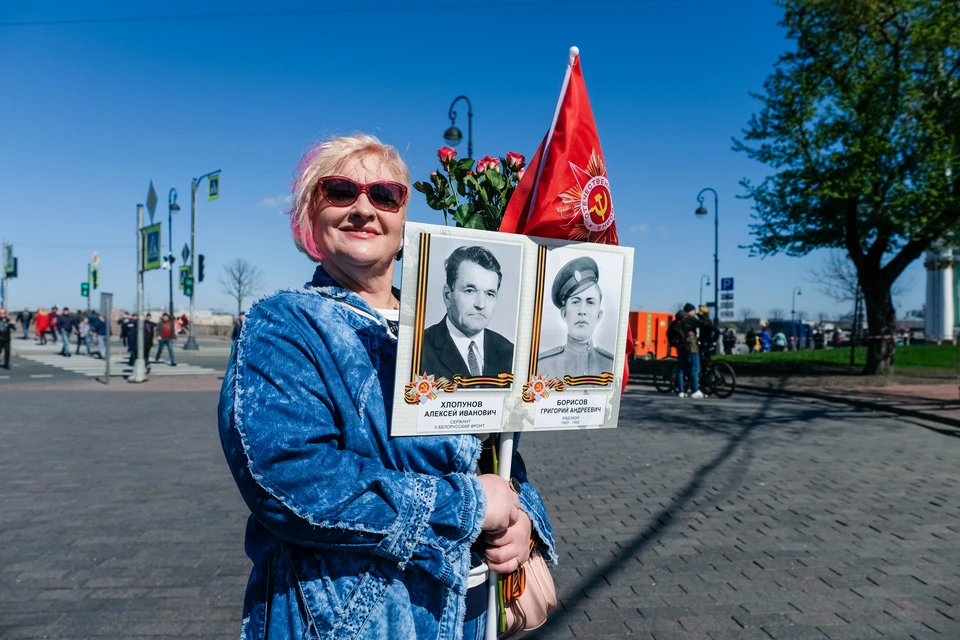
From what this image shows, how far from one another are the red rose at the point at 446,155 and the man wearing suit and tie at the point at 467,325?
1.58 feet

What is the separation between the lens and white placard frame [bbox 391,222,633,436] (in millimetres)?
1434

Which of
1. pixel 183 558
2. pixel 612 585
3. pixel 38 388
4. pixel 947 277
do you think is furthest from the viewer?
pixel 947 277

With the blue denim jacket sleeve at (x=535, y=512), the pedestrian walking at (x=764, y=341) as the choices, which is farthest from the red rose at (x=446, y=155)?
the pedestrian walking at (x=764, y=341)

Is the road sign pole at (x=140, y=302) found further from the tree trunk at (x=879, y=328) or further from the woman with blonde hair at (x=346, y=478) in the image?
the tree trunk at (x=879, y=328)

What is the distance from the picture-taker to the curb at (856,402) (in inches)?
442

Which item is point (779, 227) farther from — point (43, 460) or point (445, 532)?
point (445, 532)

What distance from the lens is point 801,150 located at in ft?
58.0

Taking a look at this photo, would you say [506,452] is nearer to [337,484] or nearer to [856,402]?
[337,484]

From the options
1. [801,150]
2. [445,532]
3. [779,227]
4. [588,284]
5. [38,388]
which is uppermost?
[801,150]

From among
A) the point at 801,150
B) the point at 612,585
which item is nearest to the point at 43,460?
the point at 612,585

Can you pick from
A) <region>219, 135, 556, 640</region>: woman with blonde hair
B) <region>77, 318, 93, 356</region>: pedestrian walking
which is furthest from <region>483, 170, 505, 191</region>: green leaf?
<region>77, 318, 93, 356</region>: pedestrian walking

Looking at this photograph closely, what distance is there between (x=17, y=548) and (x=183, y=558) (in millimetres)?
1152

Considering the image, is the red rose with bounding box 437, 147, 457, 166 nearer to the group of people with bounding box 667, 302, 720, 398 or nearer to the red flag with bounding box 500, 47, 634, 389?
the red flag with bounding box 500, 47, 634, 389

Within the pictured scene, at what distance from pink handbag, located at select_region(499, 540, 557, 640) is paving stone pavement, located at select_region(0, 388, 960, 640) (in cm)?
181
